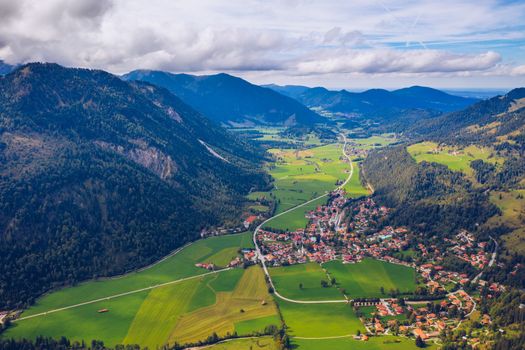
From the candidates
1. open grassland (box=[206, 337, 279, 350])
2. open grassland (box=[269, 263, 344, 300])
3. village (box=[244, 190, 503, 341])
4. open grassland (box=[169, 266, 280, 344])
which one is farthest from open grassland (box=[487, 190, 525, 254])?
open grassland (box=[206, 337, 279, 350])

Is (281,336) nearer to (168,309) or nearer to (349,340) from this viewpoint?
(349,340)

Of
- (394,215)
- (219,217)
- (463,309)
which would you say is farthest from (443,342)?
(219,217)

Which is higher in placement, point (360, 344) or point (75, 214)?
point (75, 214)

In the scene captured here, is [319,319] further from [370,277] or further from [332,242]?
[332,242]

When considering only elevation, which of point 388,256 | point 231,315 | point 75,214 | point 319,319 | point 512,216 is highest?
point 75,214

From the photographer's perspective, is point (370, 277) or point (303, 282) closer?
point (303, 282)

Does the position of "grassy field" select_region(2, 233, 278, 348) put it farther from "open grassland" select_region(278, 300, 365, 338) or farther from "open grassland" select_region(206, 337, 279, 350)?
"open grassland" select_region(278, 300, 365, 338)

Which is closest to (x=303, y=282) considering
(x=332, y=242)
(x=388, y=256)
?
(x=332, y=242)
